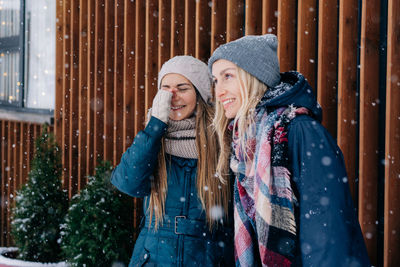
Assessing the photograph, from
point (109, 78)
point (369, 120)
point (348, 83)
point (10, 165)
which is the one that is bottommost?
point (10, 165)

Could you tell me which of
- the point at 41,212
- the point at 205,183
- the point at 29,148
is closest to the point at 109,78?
the point at 41,212

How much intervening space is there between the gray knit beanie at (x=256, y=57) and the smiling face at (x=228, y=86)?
0.13 ft

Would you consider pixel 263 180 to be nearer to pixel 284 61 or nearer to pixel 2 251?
pixel 284 61

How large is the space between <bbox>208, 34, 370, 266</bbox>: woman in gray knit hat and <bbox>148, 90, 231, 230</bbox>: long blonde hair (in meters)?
0.33

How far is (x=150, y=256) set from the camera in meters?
2.21

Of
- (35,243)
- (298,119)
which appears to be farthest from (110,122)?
(298,119)

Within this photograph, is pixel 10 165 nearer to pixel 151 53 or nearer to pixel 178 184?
pixel 151 53

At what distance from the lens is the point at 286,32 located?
9.52 ft

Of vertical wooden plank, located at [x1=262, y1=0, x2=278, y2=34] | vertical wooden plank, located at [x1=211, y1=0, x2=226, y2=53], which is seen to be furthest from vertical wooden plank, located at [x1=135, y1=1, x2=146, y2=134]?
vertical wooden plank, located at [x1=262, y1=0, x2=278, y2=34]

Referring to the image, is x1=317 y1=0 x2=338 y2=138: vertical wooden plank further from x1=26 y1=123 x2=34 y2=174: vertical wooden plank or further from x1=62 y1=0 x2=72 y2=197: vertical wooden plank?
x1=26 y1=123 x2=34 y2=174: vertical wooden plank

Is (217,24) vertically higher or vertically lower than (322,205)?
higher

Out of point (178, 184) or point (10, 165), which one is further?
point (10, 165)

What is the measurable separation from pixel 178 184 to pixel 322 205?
3.22 ft

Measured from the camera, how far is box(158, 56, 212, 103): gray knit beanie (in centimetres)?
244
